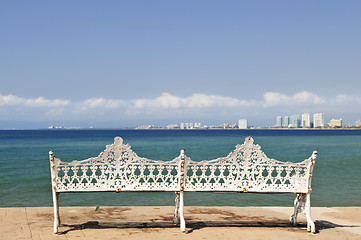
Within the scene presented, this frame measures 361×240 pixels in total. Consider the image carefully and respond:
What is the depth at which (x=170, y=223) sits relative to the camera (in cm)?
748

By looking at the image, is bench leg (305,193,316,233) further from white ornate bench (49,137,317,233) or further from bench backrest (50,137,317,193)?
bench backrest (50,137,317,193)

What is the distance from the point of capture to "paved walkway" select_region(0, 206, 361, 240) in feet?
21.6

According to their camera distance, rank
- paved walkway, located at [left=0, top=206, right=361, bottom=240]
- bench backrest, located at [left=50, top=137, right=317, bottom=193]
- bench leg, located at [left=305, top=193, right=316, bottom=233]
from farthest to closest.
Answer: bench leg, located at [left=305, top=193, right=316, bottom=233] < bench backrest, located at [left=50, top=137, right=317, bottom=193] < paved walkway, located at [left=0, top=206, right=361, bottom=240]

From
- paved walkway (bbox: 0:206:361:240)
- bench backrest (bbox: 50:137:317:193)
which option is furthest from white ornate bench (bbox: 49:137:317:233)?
paved walkway (bbox: 0:206:361:240)

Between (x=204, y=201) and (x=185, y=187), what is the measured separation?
5955 mm

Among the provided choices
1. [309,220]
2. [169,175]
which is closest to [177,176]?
[169,175]

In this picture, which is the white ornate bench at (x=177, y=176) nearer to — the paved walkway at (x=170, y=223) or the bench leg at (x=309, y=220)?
the bench leg at (x=309, y=220)

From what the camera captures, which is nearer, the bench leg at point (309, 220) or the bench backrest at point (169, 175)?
the bench backrest at point (169, 175)

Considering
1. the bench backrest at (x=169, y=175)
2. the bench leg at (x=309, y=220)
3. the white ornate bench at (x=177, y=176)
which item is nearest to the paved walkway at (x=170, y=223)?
the bench leg at (x=309, y=220)

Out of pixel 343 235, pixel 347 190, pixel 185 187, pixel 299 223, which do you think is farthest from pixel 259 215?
pixel 347 190

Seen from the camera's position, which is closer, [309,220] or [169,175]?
[169,175]

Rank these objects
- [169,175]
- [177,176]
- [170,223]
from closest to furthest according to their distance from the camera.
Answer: [169,175]
[177,176]
[170,223]

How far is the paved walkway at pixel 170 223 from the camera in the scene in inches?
260

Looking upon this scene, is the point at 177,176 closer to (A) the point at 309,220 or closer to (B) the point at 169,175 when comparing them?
(B) the point at 169,175
